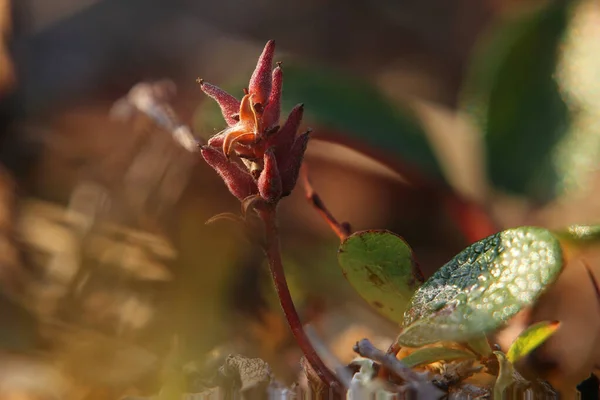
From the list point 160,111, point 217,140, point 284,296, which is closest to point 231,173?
point 217,140

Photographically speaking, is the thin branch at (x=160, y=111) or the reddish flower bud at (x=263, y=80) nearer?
the reddish flower bud at (x=263, y=80)

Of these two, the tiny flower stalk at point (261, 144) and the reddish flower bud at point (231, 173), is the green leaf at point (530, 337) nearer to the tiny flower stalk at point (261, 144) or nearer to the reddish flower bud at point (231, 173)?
the tiny flower stalk at point (261, 144)

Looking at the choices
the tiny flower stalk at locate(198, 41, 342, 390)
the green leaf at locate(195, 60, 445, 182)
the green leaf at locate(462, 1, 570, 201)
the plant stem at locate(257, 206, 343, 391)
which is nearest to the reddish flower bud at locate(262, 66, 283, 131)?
the tiny flower stalk at locate(198, 41, 342, 390)

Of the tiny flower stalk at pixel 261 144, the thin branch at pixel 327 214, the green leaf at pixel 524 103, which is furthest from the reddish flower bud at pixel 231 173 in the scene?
the green leaf at pixel 524 103

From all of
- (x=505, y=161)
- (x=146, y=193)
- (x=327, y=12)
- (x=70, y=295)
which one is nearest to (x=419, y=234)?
(x=505, y=161)

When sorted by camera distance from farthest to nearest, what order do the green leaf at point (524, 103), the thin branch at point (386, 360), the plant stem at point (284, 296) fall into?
1. the green leaf at point (524, 103)
2. the plant stem at point (284, 296)
3. the thin branch at point (386, 360)

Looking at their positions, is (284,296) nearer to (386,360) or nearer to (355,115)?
(386,360)
